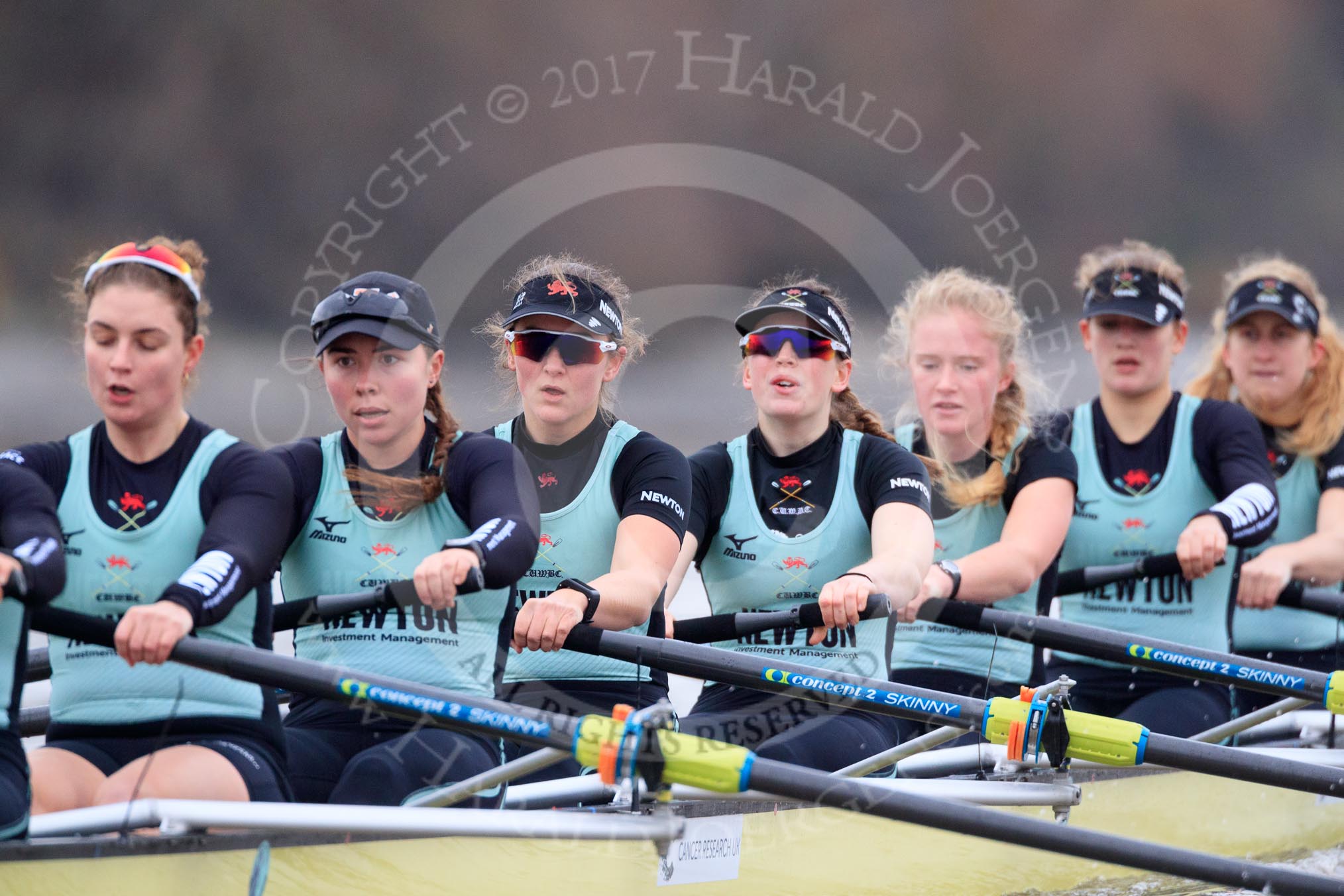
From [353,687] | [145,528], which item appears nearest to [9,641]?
[145,528]

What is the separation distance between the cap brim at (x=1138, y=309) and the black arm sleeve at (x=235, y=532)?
2672mm

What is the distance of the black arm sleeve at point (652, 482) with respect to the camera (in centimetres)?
311

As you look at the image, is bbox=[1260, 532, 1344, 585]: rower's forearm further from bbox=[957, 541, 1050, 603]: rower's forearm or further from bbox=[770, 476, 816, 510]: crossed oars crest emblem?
bbox=[770, 476, 816, 510]: crossed oars crest emblem

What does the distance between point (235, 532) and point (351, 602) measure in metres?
0.40

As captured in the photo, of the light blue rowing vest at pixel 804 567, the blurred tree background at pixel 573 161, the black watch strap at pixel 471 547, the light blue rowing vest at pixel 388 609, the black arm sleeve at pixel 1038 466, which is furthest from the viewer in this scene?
the blurred tree background at pixel 573 161

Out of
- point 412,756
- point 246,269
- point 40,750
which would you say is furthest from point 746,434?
point 246,269

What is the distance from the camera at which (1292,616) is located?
4652 mm

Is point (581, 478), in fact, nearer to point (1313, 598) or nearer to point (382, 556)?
point (382, 556)

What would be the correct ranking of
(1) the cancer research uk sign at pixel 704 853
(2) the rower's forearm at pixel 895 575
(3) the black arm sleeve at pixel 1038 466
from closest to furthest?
1. (1) the cancer research uk sign at pixel 704 853
2. (2) the rower's forearm at pixel 895 575
3. (3) the black arm sleeve at pixel 1038 466

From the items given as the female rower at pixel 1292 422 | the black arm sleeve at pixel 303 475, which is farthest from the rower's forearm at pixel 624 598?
the female rower at pixel 1292 422

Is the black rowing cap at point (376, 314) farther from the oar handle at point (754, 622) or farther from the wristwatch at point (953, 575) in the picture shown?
the wristwatch at point (953, 575)

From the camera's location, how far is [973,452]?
3918 mm

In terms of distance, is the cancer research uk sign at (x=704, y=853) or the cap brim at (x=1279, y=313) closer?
the cancer research uk sign at (x=704, y=853)

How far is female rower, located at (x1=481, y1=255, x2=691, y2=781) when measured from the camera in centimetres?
314
